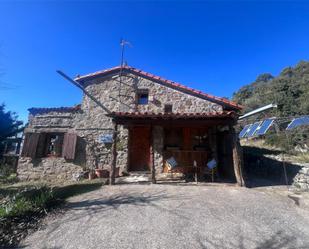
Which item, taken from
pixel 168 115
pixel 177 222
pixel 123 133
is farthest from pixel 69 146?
pixel 177 222

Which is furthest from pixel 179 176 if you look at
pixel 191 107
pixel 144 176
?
pixel 191 107

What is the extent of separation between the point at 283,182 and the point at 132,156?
701cm

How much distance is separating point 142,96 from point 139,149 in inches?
122

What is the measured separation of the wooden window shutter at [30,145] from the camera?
941 cm

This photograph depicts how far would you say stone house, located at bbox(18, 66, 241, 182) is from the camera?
364 inches

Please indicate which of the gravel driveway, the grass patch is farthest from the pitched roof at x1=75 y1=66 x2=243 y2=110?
the grass patch

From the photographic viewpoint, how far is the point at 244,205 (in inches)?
186

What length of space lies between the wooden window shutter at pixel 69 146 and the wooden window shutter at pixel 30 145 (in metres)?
1.53

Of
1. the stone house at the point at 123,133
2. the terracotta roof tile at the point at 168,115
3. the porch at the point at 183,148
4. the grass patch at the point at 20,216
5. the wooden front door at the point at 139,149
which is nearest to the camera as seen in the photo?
the grass patch at the point at 20,216

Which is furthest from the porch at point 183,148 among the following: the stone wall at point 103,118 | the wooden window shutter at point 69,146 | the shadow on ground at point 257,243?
the shadow on ground at point 257,243

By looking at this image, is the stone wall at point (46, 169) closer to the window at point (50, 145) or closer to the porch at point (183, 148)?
the window at point (50, 145)

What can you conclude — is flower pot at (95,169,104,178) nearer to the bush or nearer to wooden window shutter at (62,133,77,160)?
wooden window shutter at (62,133,77,160)

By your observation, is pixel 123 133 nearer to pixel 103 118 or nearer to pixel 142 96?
pixel 103 118

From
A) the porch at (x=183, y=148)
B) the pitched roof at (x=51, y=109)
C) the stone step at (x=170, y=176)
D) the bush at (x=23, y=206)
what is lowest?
the bush at (x=23, y=206)
